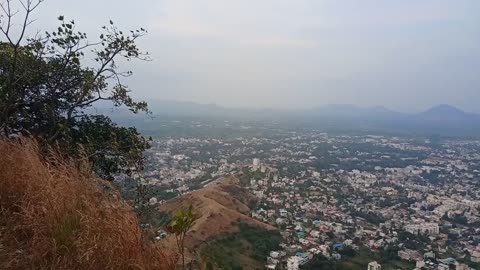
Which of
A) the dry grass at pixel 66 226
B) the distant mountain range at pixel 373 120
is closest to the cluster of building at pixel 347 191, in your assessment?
the dry grass at pixel 66 226

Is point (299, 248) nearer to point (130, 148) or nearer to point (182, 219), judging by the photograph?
point (130, 148)

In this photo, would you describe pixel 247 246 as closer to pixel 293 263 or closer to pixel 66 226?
pixel 293 263

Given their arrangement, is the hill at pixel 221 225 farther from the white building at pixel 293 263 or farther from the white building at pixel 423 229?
the white building at pixel 423 229

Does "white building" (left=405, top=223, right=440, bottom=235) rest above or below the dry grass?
below

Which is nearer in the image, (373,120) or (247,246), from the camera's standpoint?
Answer: (247,246)

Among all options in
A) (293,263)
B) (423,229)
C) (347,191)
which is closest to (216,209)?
(293,263)

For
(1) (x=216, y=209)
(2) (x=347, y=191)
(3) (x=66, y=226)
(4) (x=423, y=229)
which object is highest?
(3) (x=66, y=226)

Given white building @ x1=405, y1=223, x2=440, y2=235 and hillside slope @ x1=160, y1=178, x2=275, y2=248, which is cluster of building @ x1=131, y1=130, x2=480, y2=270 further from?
hillside slope @ x1=160, y1=178, x2=275, y2=248

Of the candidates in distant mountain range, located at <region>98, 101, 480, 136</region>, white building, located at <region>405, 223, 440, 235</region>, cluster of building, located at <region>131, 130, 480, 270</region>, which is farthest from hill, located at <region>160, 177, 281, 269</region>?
distant mountain range, located at <region>98, 101, 480, 136</region>

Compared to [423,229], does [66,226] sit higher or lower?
higher
